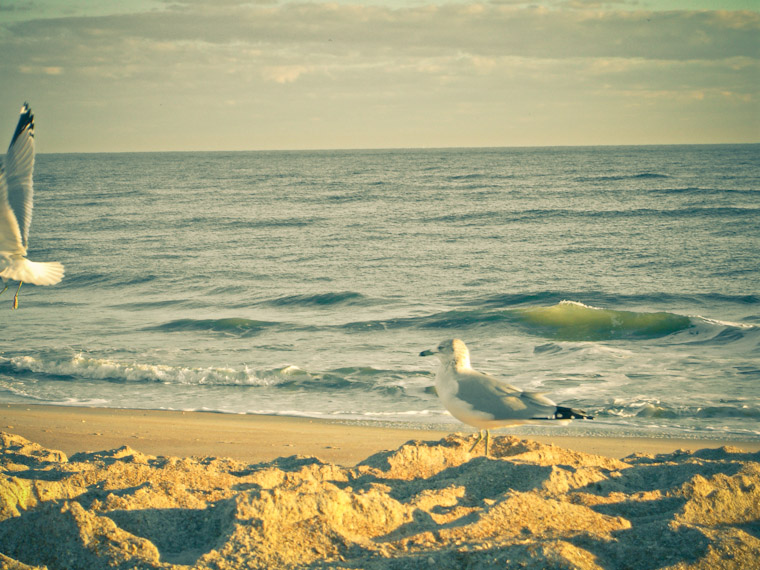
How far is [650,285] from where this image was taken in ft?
49.0

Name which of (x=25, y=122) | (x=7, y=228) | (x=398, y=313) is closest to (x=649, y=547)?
(x=25, y=122)

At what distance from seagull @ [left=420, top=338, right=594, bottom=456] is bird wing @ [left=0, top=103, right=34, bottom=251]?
13.0ft

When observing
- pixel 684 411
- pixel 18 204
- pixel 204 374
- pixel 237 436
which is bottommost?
pixel 204 374

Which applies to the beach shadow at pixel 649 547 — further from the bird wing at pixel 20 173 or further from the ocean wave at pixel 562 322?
the ocean wave at pixel 562 322

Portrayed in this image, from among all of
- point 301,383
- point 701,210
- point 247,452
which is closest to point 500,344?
point 301,383

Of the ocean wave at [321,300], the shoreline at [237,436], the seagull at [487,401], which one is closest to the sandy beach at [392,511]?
the seagull at [487,401]

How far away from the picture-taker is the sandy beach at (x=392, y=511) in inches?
100

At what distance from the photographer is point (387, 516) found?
2.98 m

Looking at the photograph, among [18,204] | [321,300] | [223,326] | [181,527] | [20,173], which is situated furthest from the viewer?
[321,300]

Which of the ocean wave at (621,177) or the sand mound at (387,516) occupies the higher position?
the ocean wave at (621,177)

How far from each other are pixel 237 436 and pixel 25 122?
129 inches

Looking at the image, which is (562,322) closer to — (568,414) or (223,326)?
(223,326)

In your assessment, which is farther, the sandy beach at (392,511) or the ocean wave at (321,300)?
the ocean wave at (321,300)

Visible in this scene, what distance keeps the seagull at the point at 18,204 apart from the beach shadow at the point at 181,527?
402 centimetres
